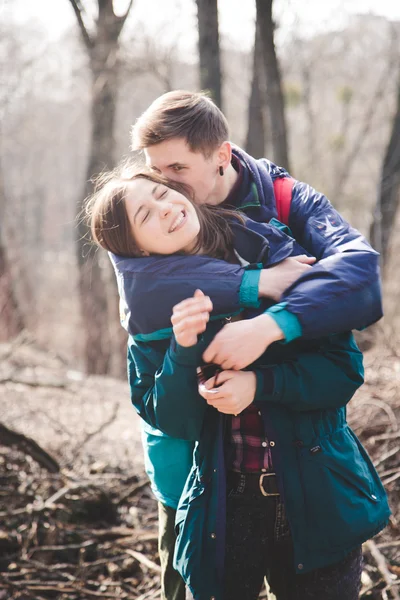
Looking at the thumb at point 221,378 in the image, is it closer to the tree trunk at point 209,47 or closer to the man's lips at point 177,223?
the man's lips at point 177,223

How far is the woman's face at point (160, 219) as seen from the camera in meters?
1.61

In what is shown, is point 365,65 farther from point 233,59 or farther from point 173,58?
point 173,58

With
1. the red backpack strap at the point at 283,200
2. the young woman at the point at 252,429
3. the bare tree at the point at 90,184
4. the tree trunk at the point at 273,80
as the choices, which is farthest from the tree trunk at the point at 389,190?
the young woman at the point at 252,429

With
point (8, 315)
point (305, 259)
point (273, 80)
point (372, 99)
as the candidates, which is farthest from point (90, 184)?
point (372, 99)

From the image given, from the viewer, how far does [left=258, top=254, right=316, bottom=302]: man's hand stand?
158 centimetres

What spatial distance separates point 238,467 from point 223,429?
0.36 ft

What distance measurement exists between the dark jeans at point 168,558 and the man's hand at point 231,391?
0.56 m

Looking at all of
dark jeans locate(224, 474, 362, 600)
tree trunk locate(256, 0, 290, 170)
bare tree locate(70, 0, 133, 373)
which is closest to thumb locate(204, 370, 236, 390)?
dark jeans locate(224, 474, 362, 600)

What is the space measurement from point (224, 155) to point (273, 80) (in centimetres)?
253

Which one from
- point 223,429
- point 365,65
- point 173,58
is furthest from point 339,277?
point 365,65

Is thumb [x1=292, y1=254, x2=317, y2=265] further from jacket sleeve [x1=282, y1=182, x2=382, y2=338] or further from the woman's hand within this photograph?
the woman's hand

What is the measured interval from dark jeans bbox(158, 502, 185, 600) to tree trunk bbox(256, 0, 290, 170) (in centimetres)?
235

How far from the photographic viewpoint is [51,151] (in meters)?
33.7

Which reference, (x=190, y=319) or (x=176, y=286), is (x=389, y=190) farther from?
(x=190, y=319)
